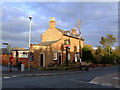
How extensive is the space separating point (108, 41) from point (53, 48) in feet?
112

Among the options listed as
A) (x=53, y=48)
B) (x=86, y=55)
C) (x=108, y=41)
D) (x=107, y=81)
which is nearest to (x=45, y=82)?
(x=107, y=81)

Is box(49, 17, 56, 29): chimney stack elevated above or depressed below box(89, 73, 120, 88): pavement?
above

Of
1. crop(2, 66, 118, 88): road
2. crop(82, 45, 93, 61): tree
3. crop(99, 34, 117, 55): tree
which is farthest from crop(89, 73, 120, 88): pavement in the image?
crop(99, 34, 117, 55): tree

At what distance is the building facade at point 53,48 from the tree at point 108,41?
18.6 meters

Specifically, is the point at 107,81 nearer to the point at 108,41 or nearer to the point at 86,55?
the point at 86,55

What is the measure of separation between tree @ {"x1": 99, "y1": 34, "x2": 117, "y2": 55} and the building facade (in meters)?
18.6

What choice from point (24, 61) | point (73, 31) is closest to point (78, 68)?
point (24, 61)

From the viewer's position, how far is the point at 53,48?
33.0 metres

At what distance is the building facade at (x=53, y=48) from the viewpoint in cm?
2950

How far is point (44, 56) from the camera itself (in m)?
30.7

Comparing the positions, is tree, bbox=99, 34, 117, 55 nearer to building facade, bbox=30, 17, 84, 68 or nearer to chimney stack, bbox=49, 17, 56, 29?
building facade, bbox=30, 17, 84, 68

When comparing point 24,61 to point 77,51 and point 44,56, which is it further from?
point 77,51

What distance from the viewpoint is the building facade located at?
2950 centimetres

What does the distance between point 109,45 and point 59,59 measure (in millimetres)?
32345
